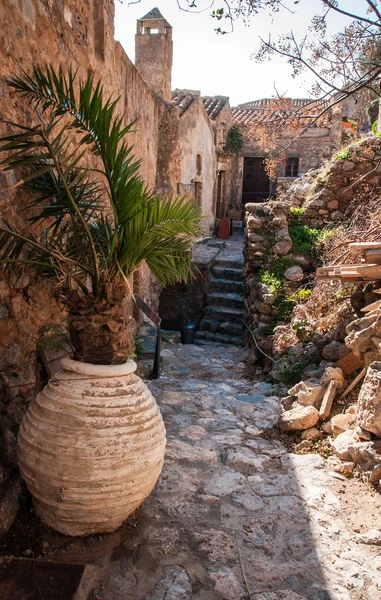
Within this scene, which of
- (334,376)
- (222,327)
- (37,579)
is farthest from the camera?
(222,327)

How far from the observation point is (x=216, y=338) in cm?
992

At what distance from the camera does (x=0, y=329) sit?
8.25 feet

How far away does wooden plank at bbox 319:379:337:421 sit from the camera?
12.4 feet

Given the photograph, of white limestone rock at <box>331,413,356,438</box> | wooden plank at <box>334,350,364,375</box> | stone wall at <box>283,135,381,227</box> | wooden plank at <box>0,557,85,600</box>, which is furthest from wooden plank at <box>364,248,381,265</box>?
stone wall at <box>283,135,381,227</box>

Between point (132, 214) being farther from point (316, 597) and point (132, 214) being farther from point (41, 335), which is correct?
point (316, 597)

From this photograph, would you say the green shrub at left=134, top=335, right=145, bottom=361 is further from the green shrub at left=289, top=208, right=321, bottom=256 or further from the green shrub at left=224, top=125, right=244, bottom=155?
the green shrub at left=224, top=125, right=244, bottom=155

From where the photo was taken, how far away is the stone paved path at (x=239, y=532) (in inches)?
82.7

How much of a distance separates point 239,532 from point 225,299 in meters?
8.42

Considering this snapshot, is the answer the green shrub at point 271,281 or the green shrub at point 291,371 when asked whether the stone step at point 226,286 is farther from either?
the green shrub at point 291,371

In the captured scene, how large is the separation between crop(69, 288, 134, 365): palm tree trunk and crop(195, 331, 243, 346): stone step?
741cm

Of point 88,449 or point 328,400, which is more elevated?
point 88,449

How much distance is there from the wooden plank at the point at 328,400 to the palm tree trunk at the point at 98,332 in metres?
2.14

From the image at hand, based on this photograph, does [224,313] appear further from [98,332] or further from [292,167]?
[292,167]

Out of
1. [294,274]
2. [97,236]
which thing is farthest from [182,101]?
[97,236]
